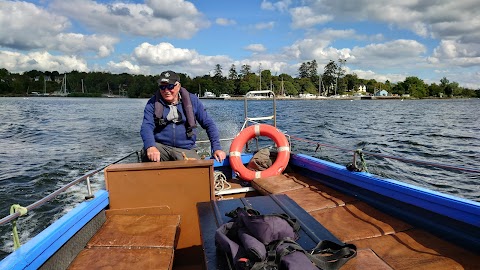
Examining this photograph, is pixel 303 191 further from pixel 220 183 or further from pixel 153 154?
pixel 153 154

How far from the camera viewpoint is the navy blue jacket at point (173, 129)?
11.7 feet

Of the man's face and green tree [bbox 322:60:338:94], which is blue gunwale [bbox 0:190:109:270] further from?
green tree [bbox 322:60:338:94]

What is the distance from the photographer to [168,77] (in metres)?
3.44

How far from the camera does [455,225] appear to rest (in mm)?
2473

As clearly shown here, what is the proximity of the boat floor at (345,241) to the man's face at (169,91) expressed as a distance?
1.35 m

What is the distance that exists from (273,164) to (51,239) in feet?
10.4

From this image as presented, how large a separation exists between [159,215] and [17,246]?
118cm

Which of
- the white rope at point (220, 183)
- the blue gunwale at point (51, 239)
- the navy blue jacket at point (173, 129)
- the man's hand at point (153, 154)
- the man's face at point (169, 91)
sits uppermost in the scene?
the man's face at point (169, 91)

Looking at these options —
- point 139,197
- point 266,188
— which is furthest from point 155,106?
point 266,188

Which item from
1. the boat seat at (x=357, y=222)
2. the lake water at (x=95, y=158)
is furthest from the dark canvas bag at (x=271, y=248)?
the lake water at (x=95, y=158)

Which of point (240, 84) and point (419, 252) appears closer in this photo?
point (419, 252)

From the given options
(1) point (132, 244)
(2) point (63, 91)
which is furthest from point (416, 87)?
(2) point (63, 91)

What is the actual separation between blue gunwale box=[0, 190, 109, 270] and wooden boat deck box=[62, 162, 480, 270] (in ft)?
0.53

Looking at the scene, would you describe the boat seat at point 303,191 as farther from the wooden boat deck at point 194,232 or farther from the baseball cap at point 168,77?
the baseball cap at point 168,77
